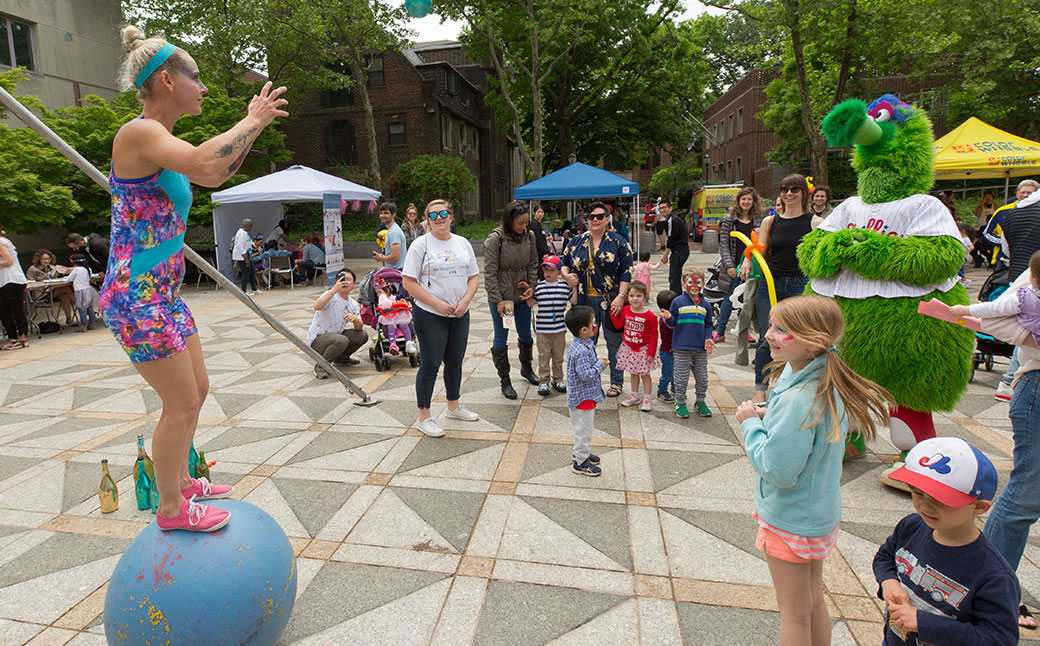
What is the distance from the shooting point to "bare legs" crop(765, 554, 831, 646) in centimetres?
216

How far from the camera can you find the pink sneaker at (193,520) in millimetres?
2439

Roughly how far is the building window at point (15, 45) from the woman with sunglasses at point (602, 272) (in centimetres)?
2054

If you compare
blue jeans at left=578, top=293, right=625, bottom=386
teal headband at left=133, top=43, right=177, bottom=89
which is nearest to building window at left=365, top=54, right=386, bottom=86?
blue jeans at left=578, top=293, right=625, bottom=386

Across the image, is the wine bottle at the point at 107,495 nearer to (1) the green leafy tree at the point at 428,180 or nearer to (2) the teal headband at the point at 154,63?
(2) the teal headband at the point at 154,63

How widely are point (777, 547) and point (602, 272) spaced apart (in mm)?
4244

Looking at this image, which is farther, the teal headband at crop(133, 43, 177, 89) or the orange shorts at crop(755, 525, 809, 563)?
the teal headband at crop(133, 43, 177, 89)

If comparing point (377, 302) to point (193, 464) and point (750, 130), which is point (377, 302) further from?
point (750, 130)

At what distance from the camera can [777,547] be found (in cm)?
216

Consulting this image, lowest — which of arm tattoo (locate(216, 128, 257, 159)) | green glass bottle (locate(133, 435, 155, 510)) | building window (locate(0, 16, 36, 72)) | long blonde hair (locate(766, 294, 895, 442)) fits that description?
green glass bottle (locate(133, 435, 155, 510))

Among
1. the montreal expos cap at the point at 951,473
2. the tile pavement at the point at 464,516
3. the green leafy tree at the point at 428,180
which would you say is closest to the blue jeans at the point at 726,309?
the tile pavement at the point at 464,516

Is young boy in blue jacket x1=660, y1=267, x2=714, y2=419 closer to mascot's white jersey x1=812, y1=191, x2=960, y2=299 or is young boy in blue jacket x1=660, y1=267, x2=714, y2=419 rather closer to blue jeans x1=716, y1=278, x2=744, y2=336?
mascot's white jersey x1=812, y1=191, x2=960, y2=299

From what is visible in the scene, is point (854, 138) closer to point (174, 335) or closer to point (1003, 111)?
point (174, 335)

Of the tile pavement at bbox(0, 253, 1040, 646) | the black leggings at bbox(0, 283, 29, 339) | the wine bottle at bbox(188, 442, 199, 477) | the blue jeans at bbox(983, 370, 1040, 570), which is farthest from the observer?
the black leggings at bbox(0, 283, 29, 339)

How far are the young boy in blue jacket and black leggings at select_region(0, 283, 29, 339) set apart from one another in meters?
10.1
